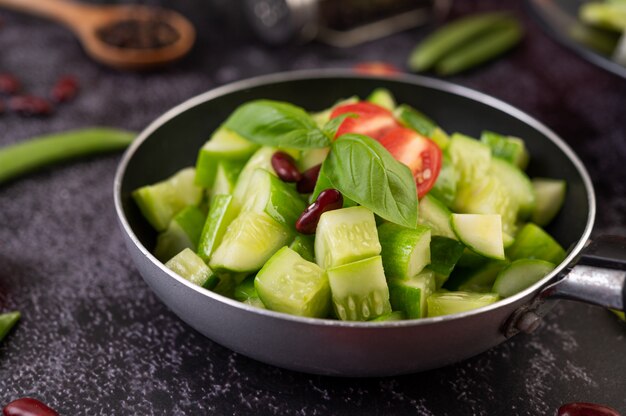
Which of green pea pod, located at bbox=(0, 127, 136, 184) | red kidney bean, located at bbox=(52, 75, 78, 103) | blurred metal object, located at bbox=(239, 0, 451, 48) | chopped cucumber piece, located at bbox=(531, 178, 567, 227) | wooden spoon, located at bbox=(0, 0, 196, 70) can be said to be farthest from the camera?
blurred metal object, located at bbox=(239, 0, 451, 48)

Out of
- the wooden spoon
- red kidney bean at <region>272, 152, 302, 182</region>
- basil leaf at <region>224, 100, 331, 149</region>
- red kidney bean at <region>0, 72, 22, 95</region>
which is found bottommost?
red kidney bean at <region>0, 72, 22, 95</region>

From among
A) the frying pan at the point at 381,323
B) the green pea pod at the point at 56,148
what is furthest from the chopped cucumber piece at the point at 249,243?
the green pea pod at the point at 56,148

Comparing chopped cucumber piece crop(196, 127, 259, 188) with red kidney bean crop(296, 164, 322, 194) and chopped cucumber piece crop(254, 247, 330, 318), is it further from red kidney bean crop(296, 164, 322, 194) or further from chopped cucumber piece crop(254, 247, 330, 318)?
chopped cucumber piece crop(254, 247, 330, 318)

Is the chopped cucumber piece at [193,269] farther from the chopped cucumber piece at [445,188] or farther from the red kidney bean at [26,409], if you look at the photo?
the chopped cucumber piece at [445,188]

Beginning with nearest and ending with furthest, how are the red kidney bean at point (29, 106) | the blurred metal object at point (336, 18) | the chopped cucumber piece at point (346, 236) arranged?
1. the chopped cucumber piece at point (346, 236)
2. the red kidney bean at point (29, 106)
3. the blurred metal object at point (336, 18)

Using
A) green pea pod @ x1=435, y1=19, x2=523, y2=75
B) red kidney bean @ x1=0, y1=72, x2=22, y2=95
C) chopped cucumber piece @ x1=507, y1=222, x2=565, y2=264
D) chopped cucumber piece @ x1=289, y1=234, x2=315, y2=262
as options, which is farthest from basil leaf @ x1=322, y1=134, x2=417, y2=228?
red kidney bean @ x1=0, y1=72, x2=22, y2=95

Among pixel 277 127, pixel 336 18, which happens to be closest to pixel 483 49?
pixel 336 18
